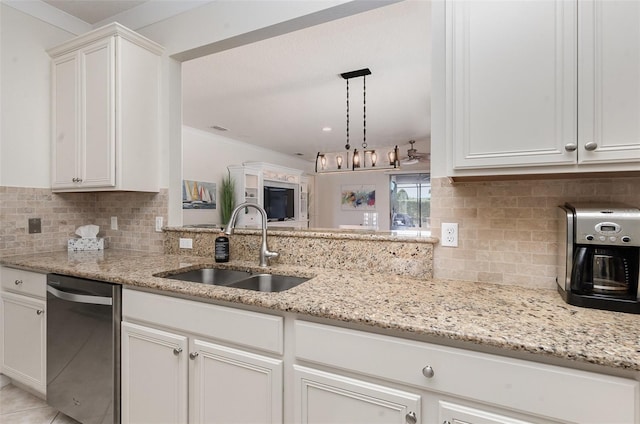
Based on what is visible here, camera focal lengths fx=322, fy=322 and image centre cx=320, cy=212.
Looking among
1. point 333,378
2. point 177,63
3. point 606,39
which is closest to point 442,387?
point 333,378

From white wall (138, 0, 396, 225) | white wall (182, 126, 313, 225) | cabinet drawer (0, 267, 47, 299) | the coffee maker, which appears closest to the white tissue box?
cabinet drawer (0, 267, 47, 299)

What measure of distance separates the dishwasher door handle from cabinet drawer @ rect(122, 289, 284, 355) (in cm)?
11

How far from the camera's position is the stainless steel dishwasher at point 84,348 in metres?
1.55

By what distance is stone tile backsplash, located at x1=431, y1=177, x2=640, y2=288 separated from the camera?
1.27 meters

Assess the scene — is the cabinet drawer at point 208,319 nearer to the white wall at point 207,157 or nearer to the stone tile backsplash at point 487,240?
the stone tile backsplash at point 487,240

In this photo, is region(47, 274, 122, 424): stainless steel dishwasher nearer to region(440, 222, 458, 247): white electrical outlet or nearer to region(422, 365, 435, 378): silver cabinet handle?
region(422, 365, 435, 378): silver cabinet handle

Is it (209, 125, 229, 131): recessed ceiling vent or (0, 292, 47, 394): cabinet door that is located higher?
(209, 125, 229, 131): recessed ceiling vent

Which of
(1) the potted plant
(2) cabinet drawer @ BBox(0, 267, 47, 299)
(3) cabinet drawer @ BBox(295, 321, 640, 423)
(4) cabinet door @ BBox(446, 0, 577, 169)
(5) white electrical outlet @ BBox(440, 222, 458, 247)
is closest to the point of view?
(3) cabinet drawer @ BBox(295, 321, 640, 423)

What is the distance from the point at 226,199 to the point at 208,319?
3985 millimetres

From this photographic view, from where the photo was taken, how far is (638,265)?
1.02m

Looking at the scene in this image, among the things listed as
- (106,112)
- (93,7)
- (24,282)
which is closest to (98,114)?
(106,112)

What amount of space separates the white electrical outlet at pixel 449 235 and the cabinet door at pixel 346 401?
73 centimetres

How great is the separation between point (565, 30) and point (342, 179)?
22.0 ft

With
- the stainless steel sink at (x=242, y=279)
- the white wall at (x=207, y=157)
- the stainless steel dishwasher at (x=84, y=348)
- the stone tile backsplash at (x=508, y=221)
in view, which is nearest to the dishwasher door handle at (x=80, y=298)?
the stainless steel dishwasher at (x=84, y=348)
